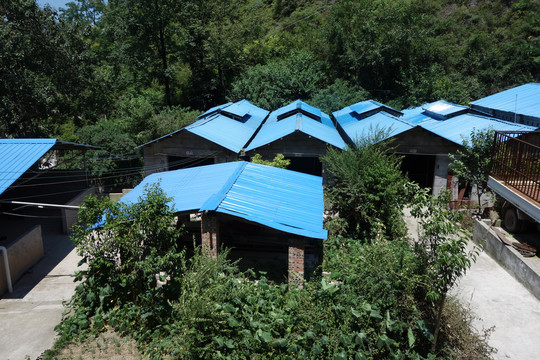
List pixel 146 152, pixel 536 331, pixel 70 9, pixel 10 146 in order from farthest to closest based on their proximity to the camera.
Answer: pixel 70 9 → pixel 146 152 → pixel 10 146 → pixel 536 331

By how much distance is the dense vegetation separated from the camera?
24.3 feet

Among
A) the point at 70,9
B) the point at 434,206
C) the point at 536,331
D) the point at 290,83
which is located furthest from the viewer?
the point at 70,9

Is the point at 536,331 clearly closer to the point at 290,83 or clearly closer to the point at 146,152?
the point at 146,152

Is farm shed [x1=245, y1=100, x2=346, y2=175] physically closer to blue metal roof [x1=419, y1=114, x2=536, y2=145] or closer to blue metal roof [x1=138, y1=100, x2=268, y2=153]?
blue metal roof [x1=138, y1=100, x2=268, y2=153]

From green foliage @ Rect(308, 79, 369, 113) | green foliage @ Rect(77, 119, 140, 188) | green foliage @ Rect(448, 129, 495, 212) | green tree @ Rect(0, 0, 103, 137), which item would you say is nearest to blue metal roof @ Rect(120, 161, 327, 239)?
green foliage @ Rect(448, 129, 495, 212)

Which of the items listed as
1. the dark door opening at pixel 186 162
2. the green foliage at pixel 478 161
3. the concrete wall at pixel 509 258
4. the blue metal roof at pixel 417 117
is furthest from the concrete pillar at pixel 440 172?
the dark door opening at pixel 186 162

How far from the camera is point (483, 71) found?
31.8m

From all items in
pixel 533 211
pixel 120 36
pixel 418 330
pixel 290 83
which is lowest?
pixel 418 330

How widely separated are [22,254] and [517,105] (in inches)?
992

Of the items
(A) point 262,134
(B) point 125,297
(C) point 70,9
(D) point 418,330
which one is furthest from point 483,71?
(C) point 70,9

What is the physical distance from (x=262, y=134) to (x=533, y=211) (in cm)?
1310

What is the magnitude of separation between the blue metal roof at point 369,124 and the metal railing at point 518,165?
5669 mm

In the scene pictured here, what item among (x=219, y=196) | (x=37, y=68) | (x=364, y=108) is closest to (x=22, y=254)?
(x=219, y=196)

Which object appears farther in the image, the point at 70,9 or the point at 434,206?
the point at 70,9
